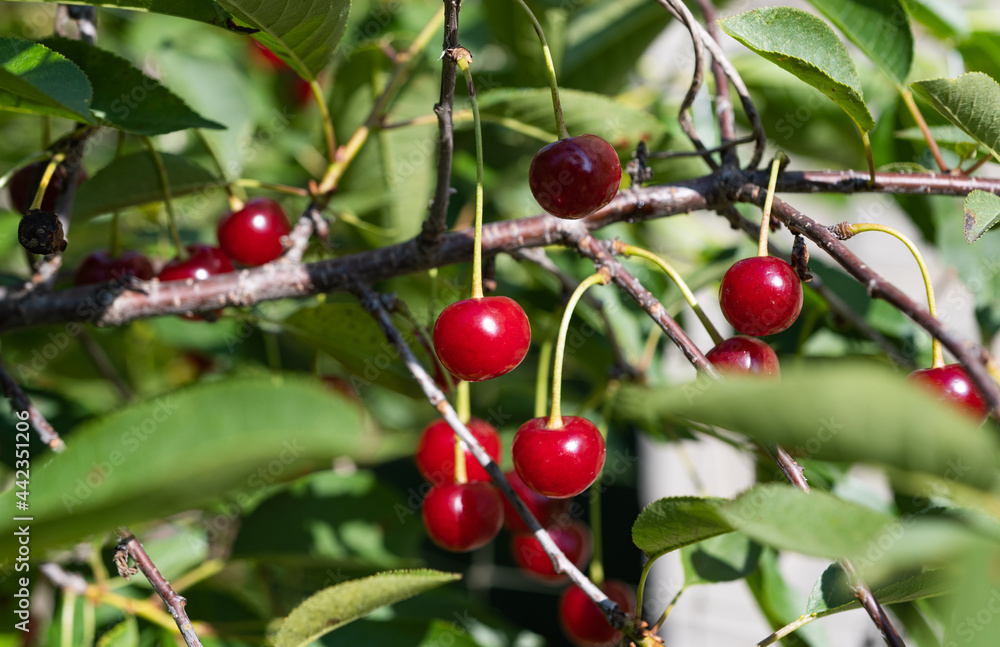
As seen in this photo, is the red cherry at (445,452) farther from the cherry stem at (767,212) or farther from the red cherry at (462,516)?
the cherry stem at (767,212)

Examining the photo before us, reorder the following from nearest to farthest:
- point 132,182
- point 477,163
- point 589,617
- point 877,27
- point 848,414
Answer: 1. point 848,414
2. point 477,163
3. point 877,27
4. point 132,182
5. point 589,617

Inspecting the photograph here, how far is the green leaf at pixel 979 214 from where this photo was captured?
684 mm

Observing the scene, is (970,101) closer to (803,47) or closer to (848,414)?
(803,47)

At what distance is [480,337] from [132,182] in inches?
27.7

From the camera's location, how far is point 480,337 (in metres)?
0.70

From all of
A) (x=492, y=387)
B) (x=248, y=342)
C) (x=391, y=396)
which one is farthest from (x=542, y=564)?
(x=391, y=396)

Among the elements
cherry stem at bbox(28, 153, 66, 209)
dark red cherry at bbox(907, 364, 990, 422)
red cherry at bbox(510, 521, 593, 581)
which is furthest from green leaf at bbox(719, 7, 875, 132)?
red cherry at bbox(510, 521, 593, 581)

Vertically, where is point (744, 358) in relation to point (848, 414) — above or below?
above

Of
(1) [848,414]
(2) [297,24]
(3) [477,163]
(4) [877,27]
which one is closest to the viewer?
(1) [848,414]

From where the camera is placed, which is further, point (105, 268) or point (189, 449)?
point (105, 268)

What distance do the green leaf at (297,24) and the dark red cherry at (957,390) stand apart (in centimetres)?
74

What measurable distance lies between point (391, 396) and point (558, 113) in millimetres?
1573

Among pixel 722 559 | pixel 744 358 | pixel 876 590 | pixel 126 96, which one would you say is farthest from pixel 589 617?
pixel 126 96

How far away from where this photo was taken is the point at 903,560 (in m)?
0.41
